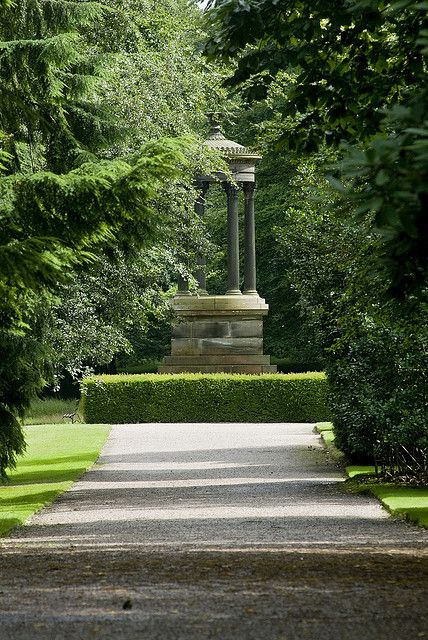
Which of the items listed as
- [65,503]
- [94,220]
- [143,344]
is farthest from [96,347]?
[143,344]

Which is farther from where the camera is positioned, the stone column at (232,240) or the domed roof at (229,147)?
the stone column at (232,240)

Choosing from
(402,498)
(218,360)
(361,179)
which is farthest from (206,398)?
(361,179)

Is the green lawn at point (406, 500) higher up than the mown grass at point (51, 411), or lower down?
higher up

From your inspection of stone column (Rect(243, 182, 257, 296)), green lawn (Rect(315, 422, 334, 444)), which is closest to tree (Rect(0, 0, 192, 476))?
green lawn (Rect(315, 422, 334, 444))

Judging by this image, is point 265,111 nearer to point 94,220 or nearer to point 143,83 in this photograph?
point 143,83

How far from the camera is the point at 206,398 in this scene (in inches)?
1430

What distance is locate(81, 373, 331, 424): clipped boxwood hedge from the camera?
36.2 meters

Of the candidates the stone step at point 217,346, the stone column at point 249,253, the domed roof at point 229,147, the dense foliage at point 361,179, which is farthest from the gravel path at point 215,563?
the stone column at point 249,253

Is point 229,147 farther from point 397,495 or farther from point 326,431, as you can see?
point 397,495

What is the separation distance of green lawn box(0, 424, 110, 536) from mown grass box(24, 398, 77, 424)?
8.55 feet

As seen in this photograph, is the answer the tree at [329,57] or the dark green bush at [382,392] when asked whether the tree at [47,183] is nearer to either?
the tree at [329,57]

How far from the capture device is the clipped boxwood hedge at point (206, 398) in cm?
3616

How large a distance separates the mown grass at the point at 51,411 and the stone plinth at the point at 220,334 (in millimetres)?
3818

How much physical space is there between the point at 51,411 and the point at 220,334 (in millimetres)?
7199
